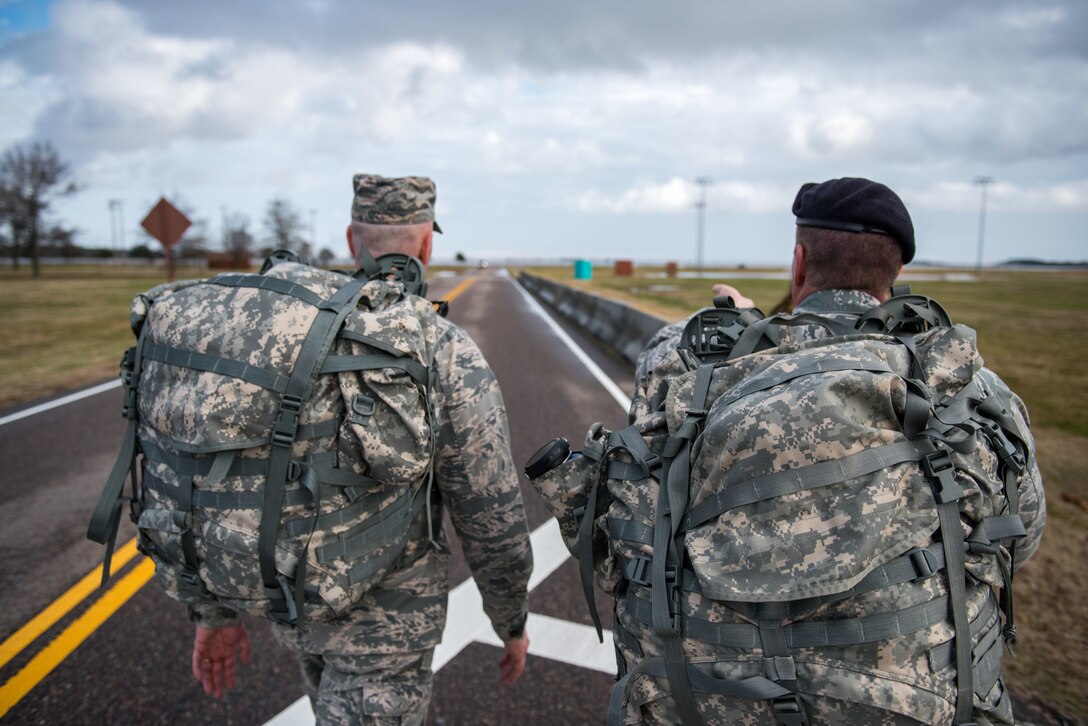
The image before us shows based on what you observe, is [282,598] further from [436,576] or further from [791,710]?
[791,710]

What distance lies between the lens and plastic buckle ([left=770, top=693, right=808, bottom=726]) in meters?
1.48

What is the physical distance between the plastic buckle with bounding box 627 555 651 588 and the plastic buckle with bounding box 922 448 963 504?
2.10ft

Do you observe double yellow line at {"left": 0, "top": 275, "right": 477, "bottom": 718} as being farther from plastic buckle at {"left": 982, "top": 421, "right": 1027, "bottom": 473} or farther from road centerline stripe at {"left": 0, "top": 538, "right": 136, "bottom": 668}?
plastic buckle at {"left": 982, "top": 421, "right": 1027, "bottom": 473}

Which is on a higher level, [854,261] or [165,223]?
[165,223]

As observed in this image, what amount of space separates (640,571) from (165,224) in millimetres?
19500

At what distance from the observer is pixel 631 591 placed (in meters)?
1.75

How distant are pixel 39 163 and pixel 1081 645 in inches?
→ 2094

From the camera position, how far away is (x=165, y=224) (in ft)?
59.5

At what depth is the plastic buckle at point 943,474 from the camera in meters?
1.52

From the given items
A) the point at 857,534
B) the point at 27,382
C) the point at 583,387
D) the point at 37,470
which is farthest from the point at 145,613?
the point at 27,382

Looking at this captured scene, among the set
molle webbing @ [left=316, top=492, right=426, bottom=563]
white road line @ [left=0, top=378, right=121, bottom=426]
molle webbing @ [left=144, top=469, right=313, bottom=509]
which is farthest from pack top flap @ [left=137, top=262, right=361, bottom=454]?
white road line @ [left=0, top=378, right=121, bottom=426]

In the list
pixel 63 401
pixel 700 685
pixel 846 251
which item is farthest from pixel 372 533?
pixel 63 401

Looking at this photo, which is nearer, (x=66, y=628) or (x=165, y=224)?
(x=66, y=628)

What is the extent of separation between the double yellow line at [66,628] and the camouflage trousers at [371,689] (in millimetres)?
1802
